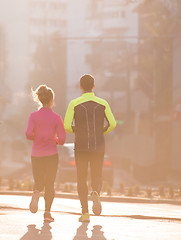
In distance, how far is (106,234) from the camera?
304 inches

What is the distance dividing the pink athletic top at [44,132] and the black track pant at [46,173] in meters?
0.07

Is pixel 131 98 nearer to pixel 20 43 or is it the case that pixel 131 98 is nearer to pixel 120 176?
pixel 120 176

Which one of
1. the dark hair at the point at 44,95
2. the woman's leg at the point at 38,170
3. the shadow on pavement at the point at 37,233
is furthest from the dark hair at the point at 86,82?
the shadow on pavement at the point at 37,233

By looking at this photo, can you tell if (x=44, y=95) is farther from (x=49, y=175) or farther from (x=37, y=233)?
(x=37, y=233)

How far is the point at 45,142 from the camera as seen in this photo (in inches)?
354

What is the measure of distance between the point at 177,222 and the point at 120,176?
2315 cm

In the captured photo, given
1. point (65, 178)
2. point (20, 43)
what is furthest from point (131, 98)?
point (20, 43)

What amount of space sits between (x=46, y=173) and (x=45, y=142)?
373 millimetres

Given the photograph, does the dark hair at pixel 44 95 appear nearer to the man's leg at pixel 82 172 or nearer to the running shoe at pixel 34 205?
the man's leg at pixel 82 172

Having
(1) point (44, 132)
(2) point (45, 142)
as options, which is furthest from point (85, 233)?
(1) point (44, 132)

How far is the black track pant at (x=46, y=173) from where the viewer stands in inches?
354

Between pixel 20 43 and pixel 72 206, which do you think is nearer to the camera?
pixel 72 206

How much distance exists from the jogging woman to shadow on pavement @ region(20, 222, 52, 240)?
75 centimetres

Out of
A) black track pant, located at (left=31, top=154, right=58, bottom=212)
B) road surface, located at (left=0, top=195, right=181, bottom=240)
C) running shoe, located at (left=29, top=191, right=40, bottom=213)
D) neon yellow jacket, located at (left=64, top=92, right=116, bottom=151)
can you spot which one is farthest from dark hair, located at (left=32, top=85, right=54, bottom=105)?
road surface, located at (left=0, top=195, right=181, bottom=240)
